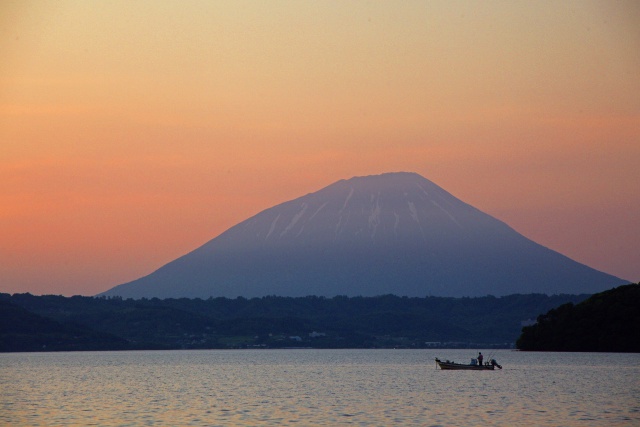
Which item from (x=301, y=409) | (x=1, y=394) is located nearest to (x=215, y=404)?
(x=301, y=409)

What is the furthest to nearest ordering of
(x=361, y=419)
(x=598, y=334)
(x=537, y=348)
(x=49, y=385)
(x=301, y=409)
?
(x=537, y=348) → (x=598, y=334) → (x=49, y=385) → (x=301, y=409) → (x=361, y=419)

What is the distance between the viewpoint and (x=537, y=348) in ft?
567

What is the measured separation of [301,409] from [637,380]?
4034 cm

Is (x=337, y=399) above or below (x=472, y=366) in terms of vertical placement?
below

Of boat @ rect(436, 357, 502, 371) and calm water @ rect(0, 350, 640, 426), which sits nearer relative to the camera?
calm water @ rect(0, 350, 640, 426)

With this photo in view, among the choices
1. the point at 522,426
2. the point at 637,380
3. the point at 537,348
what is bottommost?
the point at 522,426

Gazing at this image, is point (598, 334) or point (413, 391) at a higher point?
point (598, 334)

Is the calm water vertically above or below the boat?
below

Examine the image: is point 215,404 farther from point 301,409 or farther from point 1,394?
point 1,394

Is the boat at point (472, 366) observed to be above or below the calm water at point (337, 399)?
above

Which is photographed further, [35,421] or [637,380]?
[637,380]

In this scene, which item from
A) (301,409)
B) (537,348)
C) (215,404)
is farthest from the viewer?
(537,348)

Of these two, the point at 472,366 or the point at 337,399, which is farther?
the point at 472,366

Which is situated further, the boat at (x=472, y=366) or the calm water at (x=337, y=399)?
the boat at (x=472, y=366)
